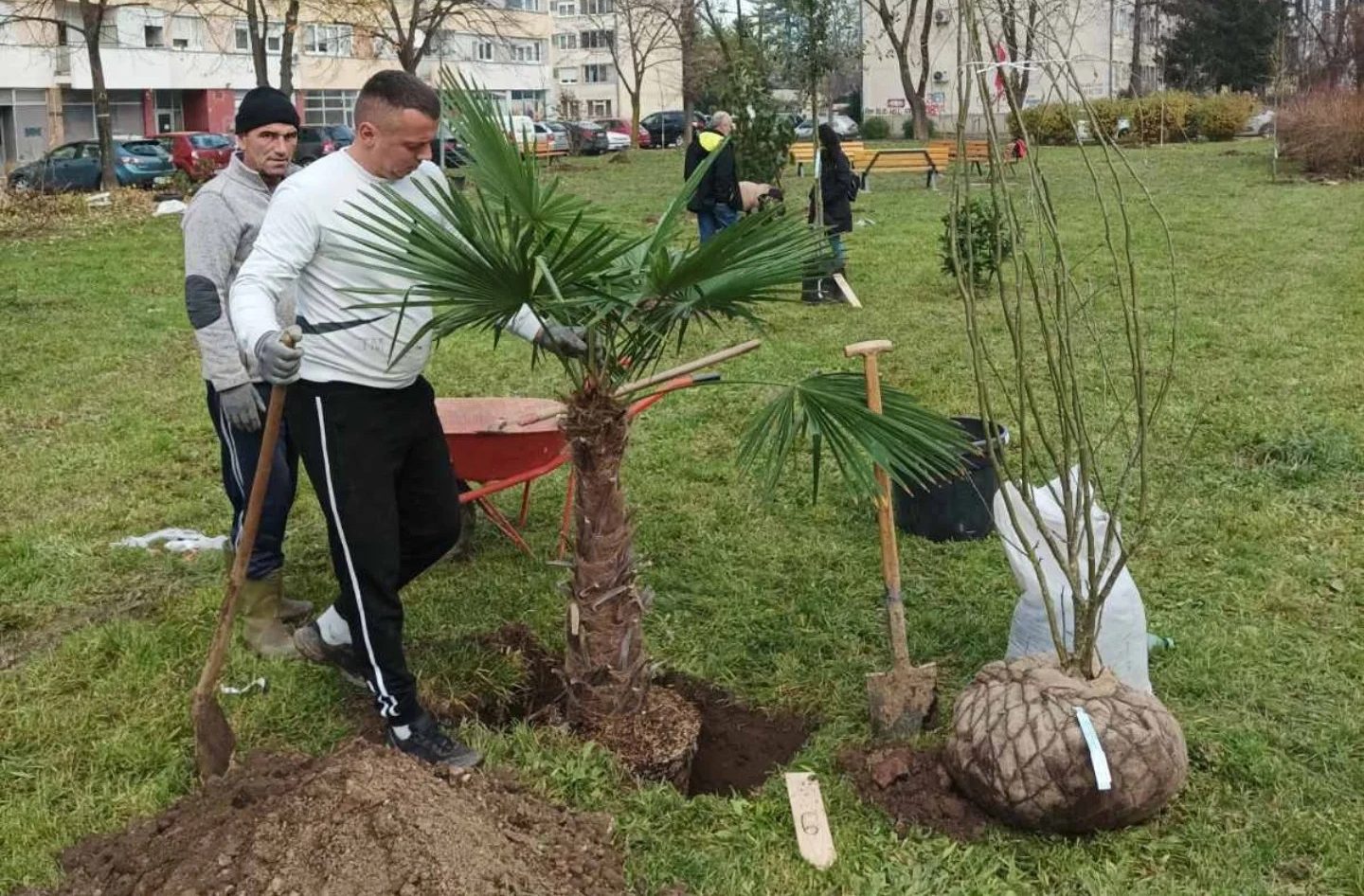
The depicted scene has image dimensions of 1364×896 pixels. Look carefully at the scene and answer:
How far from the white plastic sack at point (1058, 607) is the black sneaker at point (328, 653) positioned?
1843mm

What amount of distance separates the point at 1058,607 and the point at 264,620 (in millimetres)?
2394

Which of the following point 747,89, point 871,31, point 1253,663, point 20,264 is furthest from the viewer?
point 871,31

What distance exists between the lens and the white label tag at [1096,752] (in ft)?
8.46

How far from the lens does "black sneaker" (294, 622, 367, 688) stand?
11.5ft

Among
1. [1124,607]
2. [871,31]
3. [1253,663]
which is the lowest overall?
[1253,663]

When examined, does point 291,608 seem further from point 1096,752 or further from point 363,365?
point 1096,752

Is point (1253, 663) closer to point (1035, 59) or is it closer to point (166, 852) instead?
point (1035, 59)

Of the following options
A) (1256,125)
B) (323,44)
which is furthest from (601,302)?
(323,44)

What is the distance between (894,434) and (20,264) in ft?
40.1

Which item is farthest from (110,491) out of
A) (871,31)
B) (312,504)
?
(871,31)

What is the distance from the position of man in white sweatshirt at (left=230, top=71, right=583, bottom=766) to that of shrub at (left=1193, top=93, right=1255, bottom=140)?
29.8m

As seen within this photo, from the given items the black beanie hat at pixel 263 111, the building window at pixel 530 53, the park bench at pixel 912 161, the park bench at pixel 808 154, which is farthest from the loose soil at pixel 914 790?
the building window at pixel 530 53

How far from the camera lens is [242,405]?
3566mm

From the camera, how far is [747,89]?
45.7 ft
